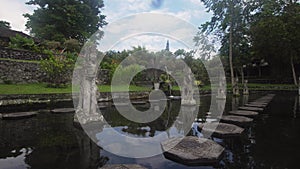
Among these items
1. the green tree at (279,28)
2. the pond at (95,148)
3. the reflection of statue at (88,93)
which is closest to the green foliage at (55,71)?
the pond at (95,148)

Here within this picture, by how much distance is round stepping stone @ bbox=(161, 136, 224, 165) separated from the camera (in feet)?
11.1

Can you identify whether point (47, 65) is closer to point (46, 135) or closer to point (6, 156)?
point (46, 135)

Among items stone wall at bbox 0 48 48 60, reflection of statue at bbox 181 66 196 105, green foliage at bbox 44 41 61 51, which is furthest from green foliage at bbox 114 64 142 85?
reflection of statue at bbox 181 66 196 105

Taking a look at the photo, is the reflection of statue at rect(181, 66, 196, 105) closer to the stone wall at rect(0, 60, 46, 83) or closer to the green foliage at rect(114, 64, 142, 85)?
the green foliage at rect(114, 64, 142, 85)

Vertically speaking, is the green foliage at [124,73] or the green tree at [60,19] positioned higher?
the green tree at [60,19]

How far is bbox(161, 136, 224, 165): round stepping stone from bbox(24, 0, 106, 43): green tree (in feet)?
85.5

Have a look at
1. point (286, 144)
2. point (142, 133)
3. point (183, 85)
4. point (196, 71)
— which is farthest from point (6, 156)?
point (196, 71)

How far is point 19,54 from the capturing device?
16.6 metres

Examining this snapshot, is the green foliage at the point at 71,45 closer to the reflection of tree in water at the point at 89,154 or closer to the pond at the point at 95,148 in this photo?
the pond at the point at 95,148

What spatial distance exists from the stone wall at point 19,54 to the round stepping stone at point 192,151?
16808mm

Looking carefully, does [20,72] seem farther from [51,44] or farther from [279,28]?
[279,28]

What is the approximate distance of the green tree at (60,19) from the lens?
26.3m

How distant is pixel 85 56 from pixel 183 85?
6.45 meters

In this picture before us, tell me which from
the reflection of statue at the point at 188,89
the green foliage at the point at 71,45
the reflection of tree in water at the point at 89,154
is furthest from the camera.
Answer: the green foliage at the point at 71,45
